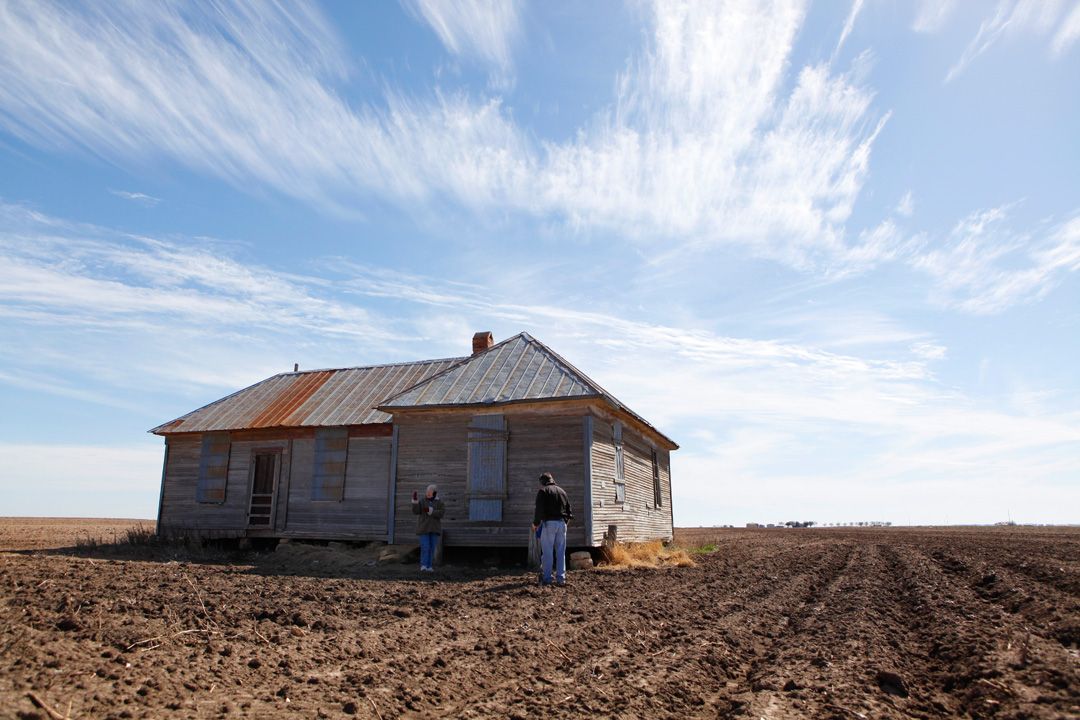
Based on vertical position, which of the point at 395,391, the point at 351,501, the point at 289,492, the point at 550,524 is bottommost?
the point at 550,524

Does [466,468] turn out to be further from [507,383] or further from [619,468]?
[619,468]

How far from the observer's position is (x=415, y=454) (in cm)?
1562

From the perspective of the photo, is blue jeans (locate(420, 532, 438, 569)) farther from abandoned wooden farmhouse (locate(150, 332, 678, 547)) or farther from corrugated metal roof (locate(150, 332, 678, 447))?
corrugated metal roof (locate(150, 332, 678, 447))

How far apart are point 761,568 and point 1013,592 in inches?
211

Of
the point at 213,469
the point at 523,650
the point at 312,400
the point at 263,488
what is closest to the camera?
the point at 523,650

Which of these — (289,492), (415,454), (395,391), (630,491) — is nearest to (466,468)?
(415,454)

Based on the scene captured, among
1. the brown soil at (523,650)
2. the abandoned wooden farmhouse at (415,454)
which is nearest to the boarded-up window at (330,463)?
the abandoned wooden farmhouse at (415,454)

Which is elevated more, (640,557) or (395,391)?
(395,391)

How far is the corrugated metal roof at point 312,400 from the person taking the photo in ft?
58.6

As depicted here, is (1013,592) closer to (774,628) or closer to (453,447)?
(774,628)

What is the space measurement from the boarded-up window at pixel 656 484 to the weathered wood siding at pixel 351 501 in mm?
7861

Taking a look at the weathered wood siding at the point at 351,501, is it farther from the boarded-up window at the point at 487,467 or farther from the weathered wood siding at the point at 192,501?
the boarded-up window at the point at 487,467

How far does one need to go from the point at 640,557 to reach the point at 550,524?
4902 mm

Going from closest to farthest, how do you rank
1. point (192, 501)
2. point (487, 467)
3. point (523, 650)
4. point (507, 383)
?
point (523, 650), point (487, 467), point (507, 383), point (192, 501)
